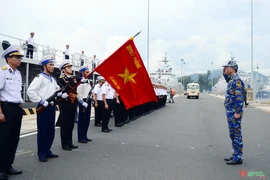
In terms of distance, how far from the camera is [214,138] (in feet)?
25.3

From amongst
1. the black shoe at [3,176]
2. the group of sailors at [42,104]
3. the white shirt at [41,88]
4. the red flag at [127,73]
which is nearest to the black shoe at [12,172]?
the group of sailors at [42,104]

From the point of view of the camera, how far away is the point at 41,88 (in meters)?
5.14

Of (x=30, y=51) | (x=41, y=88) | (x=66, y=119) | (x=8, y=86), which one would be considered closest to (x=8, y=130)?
(x=8, y=86)

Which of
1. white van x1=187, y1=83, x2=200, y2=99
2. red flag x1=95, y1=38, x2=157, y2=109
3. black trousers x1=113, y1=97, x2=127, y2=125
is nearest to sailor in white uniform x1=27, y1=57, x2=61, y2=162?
red flag x1=95, y1=38, x2=157, y2=109

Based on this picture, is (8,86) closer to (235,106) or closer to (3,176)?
(3,176)

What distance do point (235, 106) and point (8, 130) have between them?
3.73 meters

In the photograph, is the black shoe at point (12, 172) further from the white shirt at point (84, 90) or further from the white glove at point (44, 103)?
the white shirt at point (84, 90)

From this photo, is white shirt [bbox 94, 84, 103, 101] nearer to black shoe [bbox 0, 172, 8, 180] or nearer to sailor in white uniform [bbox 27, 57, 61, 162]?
sailor in white uniform [bbox 27, 57, 61, 162]

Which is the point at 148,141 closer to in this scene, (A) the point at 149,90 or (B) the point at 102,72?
(A) the point at 149,90

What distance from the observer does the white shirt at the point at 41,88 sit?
492cm

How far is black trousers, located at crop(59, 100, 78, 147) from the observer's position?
5.91 m

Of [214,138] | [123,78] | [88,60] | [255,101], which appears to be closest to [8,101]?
[123,78]

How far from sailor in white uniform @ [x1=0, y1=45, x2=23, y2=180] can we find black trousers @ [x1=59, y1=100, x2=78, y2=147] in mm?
1554

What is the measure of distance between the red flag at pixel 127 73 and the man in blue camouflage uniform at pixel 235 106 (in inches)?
81.6
